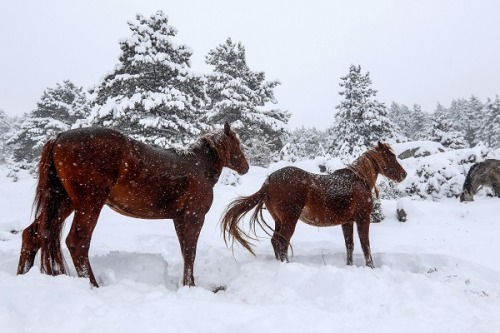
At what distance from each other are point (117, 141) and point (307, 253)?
3.79m

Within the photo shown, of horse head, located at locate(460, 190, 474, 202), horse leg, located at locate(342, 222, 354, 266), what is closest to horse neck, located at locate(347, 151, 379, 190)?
horse leg, located at locate(342, 222, 354, 266)

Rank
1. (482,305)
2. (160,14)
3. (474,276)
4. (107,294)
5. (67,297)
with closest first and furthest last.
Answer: (67,297) < (107,294) < (482,305) < (474,276) < (160,14)

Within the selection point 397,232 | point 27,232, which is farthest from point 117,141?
point 397,232

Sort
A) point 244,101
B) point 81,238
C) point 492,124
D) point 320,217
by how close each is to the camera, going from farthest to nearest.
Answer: point 492,124, point 244,101, point 320,217, point 81,238

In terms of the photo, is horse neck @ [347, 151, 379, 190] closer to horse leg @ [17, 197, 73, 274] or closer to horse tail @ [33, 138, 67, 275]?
horse tail @ [33, 138, 67, 275]

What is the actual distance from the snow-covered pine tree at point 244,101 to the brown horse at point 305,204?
14.6 m

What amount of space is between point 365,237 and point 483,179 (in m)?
9.42

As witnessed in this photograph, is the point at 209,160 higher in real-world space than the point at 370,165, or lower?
higher

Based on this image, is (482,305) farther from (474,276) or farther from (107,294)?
(107,294)

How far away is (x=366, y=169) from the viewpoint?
5.57 metres

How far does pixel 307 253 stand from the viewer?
5777 millimetres

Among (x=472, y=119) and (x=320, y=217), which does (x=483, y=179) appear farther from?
(x=472, y=119)

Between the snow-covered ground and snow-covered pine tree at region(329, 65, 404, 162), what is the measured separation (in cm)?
1798

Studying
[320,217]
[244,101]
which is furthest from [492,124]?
[320,217]
